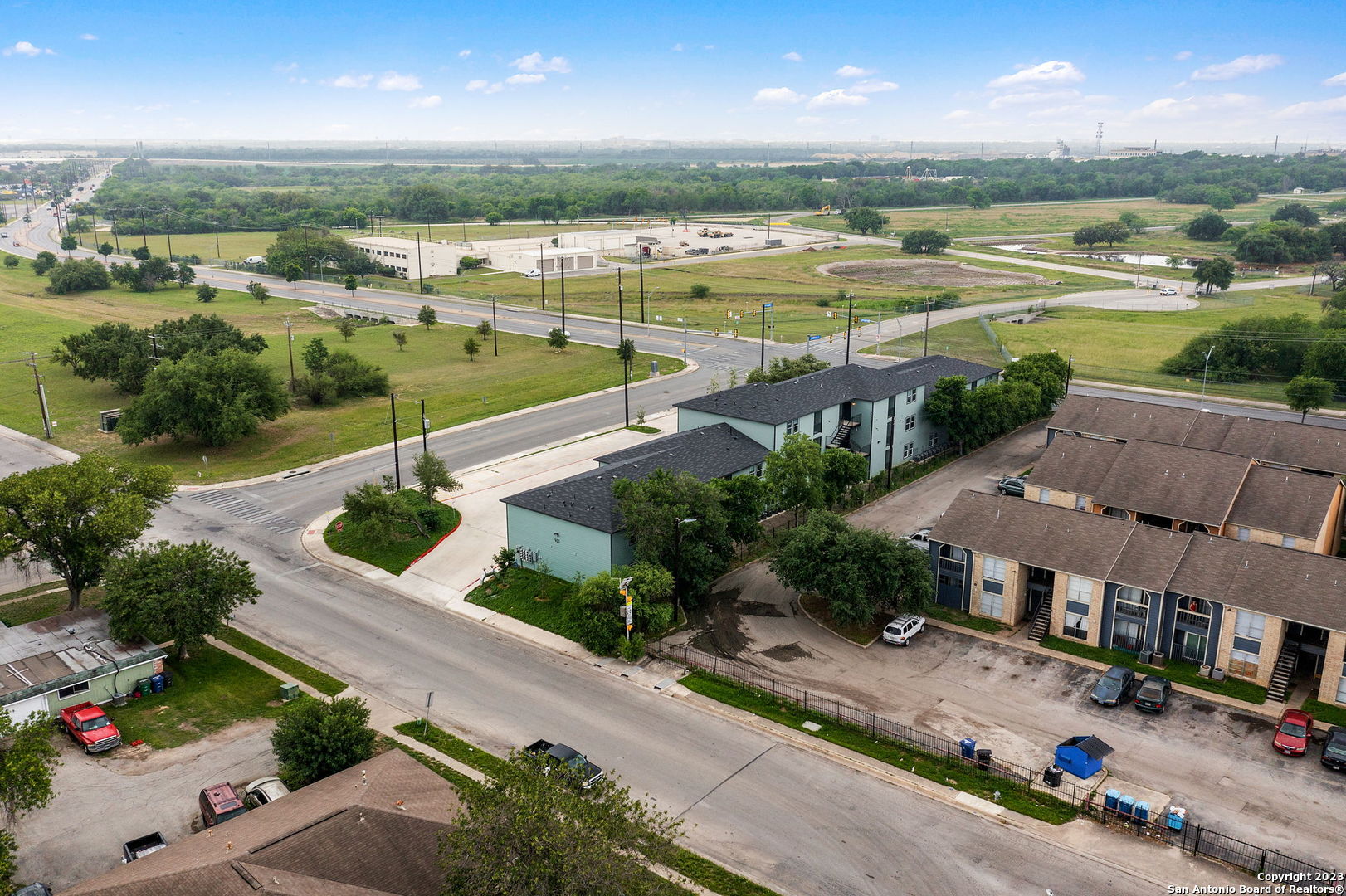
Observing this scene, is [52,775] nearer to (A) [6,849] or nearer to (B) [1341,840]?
(A) [6,849]

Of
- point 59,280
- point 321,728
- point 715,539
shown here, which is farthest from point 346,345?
point 321,728

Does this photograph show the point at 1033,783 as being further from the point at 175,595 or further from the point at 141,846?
the point at 175,595

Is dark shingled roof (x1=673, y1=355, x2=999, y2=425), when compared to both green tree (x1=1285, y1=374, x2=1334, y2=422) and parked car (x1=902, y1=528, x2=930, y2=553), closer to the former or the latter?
parked car (x1=902, y1=528, x2=930, y2=553)

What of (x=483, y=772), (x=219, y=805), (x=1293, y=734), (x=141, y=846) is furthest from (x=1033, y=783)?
(x=141, y=846)

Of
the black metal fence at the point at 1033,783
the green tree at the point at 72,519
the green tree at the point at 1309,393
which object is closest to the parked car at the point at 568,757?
the black metal fence at the point at 1033,783

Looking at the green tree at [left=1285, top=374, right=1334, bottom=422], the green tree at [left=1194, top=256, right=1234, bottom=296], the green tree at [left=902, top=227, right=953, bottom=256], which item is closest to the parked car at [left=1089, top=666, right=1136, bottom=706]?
the green tree at [left=1285, top=374, right=1334, bottom=422]
